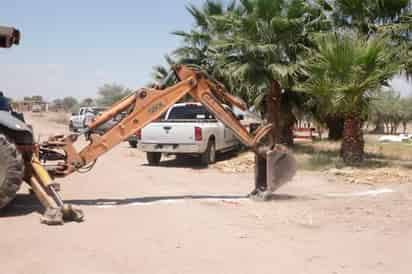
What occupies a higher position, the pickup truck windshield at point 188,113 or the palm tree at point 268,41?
the palm tree at point 268,41

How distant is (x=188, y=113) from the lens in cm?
1644

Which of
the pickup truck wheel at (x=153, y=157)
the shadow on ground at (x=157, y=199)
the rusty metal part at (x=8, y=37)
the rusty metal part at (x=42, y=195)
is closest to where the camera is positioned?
the rusty metal part at (x=42, y=195)

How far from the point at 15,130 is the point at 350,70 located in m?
8.15

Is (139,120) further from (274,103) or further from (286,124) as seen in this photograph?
(286,124)

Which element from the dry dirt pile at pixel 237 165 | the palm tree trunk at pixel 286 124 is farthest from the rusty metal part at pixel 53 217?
the palm tree trunk at pixel 286 124

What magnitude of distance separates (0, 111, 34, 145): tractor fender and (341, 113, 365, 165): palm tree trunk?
872cm

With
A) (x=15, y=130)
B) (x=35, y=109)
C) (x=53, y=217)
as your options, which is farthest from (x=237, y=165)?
(x=35, y=109)

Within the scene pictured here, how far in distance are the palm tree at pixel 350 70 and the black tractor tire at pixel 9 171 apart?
8042 millimetres

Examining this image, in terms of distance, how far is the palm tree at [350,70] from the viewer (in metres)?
12.4

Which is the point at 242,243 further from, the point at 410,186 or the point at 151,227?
the point at 410,186

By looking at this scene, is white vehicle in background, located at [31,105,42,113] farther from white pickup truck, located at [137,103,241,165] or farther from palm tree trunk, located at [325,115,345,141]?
white pickup truck, located at [137,103,241,165]

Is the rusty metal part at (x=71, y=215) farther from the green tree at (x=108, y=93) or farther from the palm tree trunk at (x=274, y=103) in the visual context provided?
the green tree at (x=108, y=93)

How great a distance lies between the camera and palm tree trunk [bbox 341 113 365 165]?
13.6m

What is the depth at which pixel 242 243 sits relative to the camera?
19.9 feet
